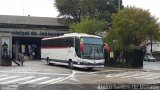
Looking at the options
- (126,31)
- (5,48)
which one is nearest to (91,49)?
(5,48)

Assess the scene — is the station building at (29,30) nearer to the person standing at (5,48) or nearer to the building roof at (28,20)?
the building roof at (28,20)

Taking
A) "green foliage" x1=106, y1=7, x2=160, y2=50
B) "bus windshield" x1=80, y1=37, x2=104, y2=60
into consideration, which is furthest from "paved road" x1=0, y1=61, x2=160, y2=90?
"green foliage" x1=106, y1=7, x2=160, y2=50

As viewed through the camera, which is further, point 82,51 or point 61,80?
point 82,51

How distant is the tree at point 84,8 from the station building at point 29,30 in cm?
271

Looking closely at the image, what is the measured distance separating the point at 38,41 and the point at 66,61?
37.9 m

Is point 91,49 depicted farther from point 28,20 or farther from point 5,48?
point 28,20

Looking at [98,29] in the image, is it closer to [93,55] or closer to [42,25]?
[93,55]

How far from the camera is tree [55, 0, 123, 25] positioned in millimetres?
83125

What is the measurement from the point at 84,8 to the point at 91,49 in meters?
45.2

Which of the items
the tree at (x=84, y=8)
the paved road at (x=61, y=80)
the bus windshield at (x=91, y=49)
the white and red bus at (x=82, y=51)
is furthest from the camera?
the tree at (x=84, y=8)

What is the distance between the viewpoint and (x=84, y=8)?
83.4m

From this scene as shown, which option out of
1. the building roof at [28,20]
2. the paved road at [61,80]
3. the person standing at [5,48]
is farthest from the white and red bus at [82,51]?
the building roof at [28,20]

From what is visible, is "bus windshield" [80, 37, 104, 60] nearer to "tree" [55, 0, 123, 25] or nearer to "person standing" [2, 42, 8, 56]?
"person standing" [2, 42, 8, 56]

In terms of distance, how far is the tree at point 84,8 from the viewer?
83125 millimetres
